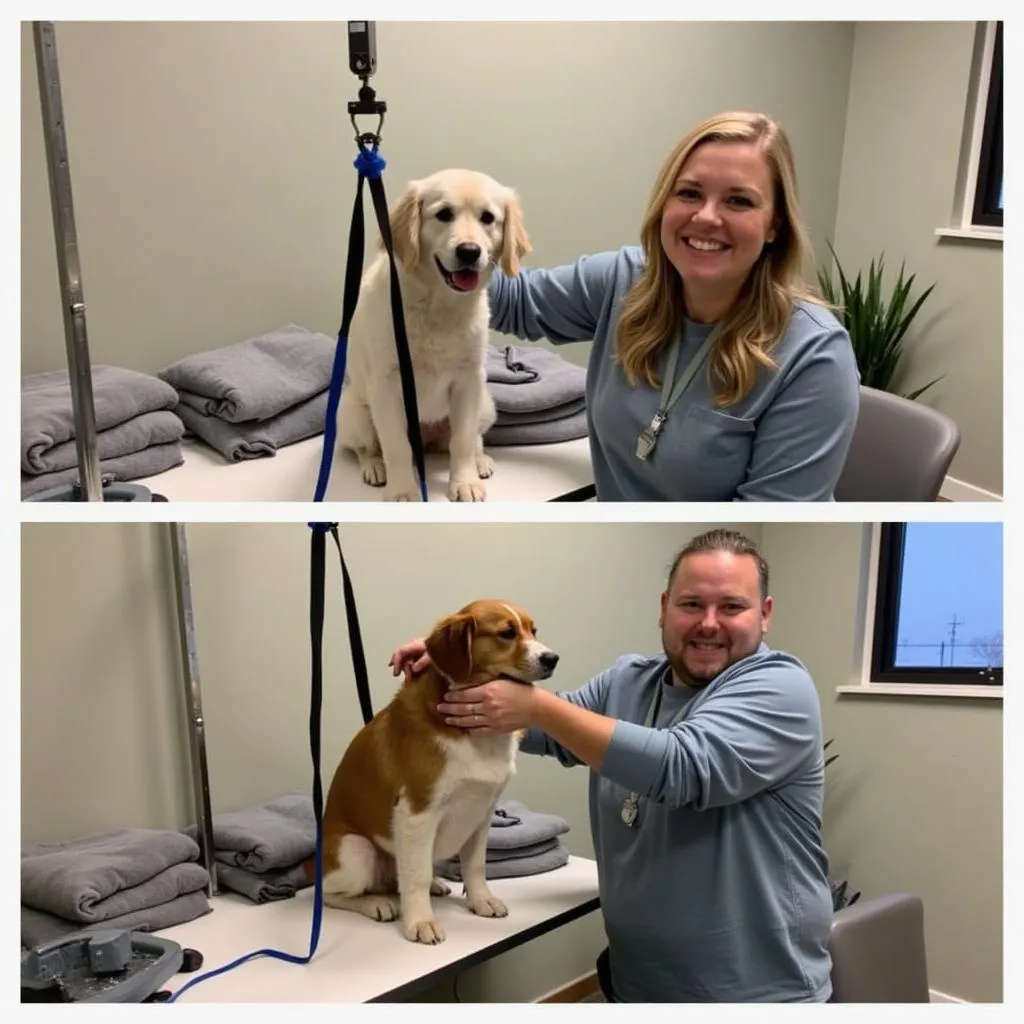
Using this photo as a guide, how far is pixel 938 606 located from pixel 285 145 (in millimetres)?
1614

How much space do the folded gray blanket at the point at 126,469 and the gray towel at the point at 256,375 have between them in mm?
98

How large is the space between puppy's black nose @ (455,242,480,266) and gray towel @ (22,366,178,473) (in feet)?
1.68

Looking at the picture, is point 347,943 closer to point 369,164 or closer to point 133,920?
point 133,920

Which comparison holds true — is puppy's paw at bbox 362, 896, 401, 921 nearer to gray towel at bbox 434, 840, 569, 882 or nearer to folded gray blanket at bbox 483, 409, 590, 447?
gray towel at bbox 434, 840, 569, 882

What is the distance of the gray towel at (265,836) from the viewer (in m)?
1.69

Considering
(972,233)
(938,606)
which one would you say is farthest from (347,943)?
(972,233)

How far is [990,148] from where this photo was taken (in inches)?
106

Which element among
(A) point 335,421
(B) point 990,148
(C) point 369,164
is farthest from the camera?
(B) point 990,148

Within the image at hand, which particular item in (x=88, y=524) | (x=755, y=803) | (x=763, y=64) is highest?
(x=763, y=64)

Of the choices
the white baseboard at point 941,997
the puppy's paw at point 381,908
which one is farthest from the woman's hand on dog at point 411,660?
the white baseboard at point 941,997
